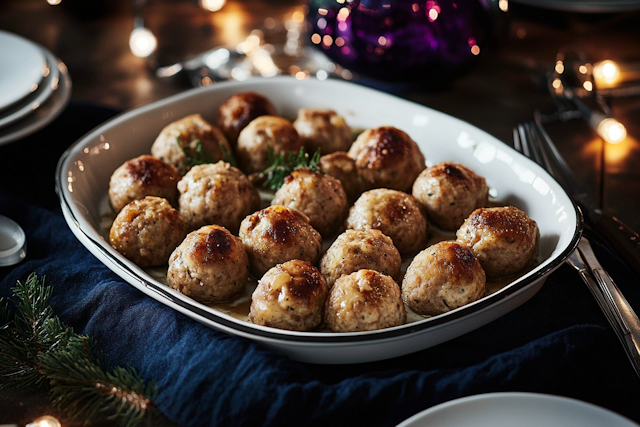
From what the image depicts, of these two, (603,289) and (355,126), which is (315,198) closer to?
(355,126)

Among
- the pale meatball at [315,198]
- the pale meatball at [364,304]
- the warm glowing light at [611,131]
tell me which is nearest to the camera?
the pale meatball at [364,304]

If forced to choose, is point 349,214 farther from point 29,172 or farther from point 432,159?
point 29,172

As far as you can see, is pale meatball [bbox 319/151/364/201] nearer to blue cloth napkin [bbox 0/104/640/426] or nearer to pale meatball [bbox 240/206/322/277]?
pale meatball [bbox 240/206/322/277]

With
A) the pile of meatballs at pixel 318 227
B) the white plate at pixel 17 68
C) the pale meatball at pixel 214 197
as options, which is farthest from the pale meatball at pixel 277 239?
the white plate at pixel 17 68

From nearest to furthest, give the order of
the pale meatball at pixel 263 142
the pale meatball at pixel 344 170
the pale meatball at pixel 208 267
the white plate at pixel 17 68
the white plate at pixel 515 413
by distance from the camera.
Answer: the white plate at pixel 515 413 → the pale meatball at pixel 208 267 → the pale meatball at pixel 344 170 → the pale meatball at pixel 263 142 → the white plate at pixel 17 68

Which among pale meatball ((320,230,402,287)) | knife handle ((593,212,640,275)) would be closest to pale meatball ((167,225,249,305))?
pale meatball ((320,230,402,287))

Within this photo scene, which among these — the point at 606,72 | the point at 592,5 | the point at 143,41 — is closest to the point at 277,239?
the point at 143,41

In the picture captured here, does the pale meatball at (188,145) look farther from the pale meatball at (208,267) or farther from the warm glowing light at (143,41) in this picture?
the warm glowing light at (143,41)

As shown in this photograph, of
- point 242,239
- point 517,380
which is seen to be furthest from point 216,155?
point 517,380
